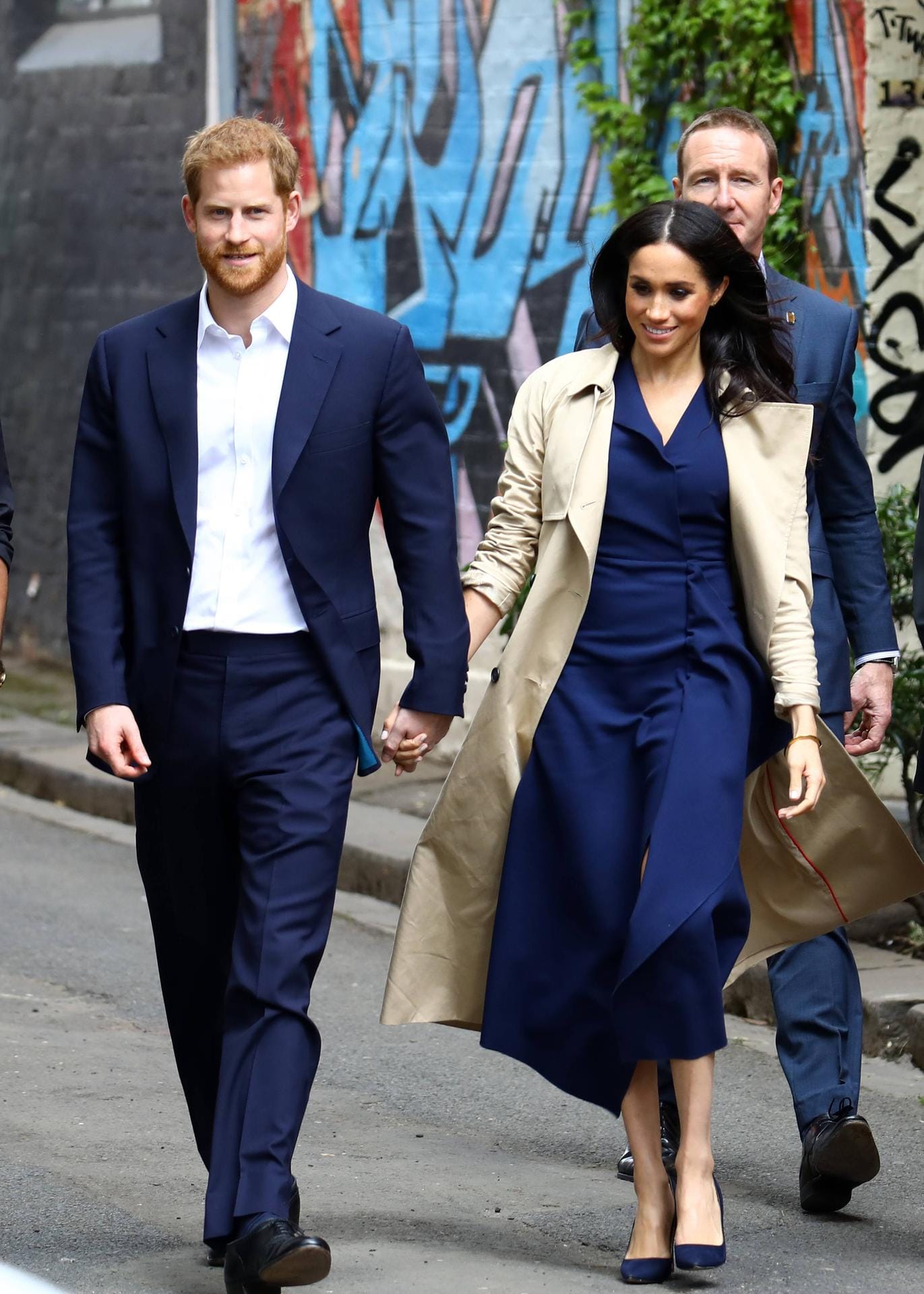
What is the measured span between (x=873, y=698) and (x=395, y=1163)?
1.46 m

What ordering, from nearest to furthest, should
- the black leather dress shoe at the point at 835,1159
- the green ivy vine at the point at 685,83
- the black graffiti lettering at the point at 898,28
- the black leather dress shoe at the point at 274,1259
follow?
the black leather dress shoe at the point at 274,1259, the black leather dress shoe at the point at 835,1159, the black graffiti lettering at the point at 898,28, the green ivy vine at the point at 685,83

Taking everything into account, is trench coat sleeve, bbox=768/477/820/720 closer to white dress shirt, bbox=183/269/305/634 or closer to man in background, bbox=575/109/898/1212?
man in background, bbox=575/109/898/1212

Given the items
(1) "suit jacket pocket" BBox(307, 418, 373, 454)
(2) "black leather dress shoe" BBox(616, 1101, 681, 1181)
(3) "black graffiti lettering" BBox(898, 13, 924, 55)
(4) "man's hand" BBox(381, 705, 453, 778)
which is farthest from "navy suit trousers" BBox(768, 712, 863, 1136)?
(3) "black graffiti lettering" BBox(898, 13, 924, 55)

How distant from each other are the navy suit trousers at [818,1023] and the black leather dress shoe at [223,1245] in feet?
3.39

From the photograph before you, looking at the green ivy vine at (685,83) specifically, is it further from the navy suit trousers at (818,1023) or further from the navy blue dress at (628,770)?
the navy blue dress at (628,770)

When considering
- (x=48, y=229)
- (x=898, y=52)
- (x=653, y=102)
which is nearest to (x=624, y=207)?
(x=653, y=102)

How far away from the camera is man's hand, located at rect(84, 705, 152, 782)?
3.90 metres

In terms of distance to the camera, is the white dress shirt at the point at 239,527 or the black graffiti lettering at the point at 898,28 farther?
the black graffiti lettering at the point at 898,28

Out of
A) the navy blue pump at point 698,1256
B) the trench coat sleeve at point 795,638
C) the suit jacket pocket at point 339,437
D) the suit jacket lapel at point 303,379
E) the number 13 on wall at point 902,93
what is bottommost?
the navy blue pump at point 698,1256

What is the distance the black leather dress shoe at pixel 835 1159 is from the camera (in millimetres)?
4379

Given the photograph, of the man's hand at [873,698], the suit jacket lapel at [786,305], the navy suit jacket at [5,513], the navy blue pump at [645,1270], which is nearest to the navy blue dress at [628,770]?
the navy blue pump at [645,1270]

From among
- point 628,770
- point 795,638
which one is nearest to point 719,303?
point 795,638

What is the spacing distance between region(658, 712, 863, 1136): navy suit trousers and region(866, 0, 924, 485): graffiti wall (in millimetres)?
3716

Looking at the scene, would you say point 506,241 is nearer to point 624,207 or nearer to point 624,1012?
point 624,207
